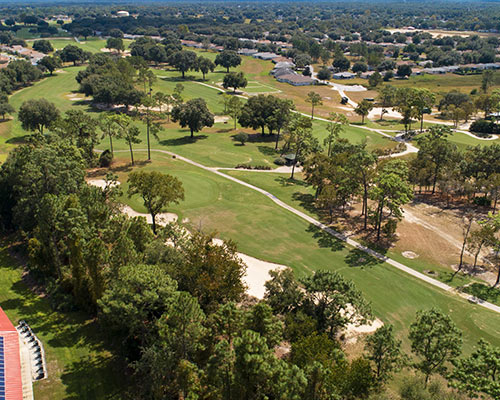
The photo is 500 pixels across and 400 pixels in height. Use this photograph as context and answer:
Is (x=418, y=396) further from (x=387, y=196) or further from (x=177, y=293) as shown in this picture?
(x=387, y=196)

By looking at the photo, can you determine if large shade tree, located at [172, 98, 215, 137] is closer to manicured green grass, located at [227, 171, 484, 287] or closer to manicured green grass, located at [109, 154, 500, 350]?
manicured green grass, located at [227, 171, 484, 287]

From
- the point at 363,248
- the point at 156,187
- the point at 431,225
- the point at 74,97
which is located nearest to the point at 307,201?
the point at 363,248

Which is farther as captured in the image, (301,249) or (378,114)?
(378,114)

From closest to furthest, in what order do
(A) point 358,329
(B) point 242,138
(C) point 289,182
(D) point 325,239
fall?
(A) point 358,329, (D) point 325,239, (C) point 289,182, (B) point 242,138

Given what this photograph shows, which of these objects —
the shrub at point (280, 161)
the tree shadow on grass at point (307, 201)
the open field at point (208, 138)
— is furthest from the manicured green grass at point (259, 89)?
the tree shadow on grass at point (307, 201)

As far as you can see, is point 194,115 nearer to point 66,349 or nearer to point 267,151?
point 267,151

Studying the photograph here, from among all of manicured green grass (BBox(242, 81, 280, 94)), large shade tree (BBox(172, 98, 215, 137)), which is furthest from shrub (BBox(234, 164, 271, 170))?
manicured green grass (BBox(242, 81, 280, 94))

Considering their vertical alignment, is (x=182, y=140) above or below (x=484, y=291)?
above
